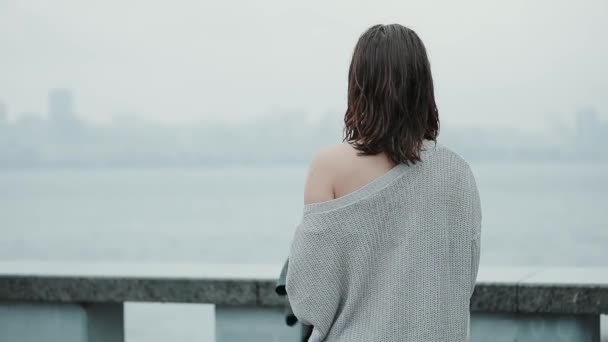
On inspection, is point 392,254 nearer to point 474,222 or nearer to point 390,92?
point 474,222

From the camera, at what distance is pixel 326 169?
2.31m

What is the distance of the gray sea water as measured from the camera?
40.1 m

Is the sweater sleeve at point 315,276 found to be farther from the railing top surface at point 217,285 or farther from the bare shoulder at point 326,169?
the railing top surface at point 217,285

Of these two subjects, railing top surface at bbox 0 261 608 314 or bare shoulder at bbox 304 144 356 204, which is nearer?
bare shoulder at bbox 304 144 356 204

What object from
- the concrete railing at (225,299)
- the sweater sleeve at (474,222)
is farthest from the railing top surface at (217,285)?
the sweater sleeve at (474,222)

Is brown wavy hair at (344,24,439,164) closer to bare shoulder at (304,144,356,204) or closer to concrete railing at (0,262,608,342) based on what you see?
bare shoulder at (304,144,356,204)

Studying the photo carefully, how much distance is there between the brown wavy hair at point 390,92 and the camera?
2.28 metres

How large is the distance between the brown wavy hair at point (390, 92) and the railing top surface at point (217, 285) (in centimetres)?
168

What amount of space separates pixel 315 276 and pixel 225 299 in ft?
6.01

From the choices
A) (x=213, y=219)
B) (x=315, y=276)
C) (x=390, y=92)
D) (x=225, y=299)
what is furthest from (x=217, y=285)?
(x=213, y=219)

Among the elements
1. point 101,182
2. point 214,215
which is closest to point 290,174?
point 101,182

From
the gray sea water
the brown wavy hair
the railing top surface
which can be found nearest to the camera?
the brown wavy hair

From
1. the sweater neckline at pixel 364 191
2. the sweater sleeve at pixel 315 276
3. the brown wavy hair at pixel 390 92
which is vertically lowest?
the sweater sleeve at pixel 315 276

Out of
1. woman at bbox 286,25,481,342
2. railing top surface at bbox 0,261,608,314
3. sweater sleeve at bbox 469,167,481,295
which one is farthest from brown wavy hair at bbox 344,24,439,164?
railing top surface at bbox 0,261,608,314
